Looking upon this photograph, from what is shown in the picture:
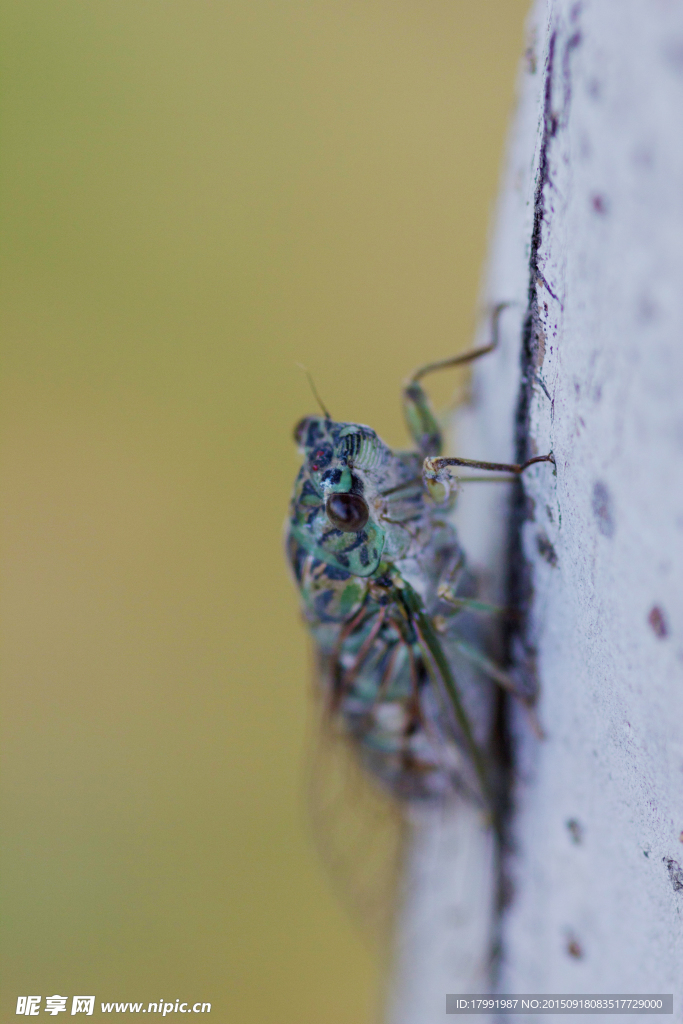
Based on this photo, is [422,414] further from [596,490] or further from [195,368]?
[195,368]

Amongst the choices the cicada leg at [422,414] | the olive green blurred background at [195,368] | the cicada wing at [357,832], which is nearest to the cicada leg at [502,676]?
the cicada leg at [422,414]

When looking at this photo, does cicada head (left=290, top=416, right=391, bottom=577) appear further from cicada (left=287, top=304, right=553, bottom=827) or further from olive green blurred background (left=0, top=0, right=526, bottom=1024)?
olive green blurred background (left=0, top=0, right=526, bottom=1024)

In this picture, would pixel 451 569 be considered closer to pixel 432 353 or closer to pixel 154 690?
pixel 432 353

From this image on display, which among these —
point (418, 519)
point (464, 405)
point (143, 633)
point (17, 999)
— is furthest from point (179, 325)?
point (17, 999)

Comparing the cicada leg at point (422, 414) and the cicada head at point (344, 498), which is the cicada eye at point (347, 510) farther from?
the cicada leg at point (422, 414)

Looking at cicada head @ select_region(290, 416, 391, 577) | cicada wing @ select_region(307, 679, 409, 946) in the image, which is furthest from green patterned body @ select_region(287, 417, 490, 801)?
cicada wing @ select_region(307, 679, 409, 946)

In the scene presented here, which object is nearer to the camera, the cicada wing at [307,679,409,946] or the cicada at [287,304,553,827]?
the cicada at [287,304,553,827]

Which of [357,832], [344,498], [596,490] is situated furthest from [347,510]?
[357,832]
